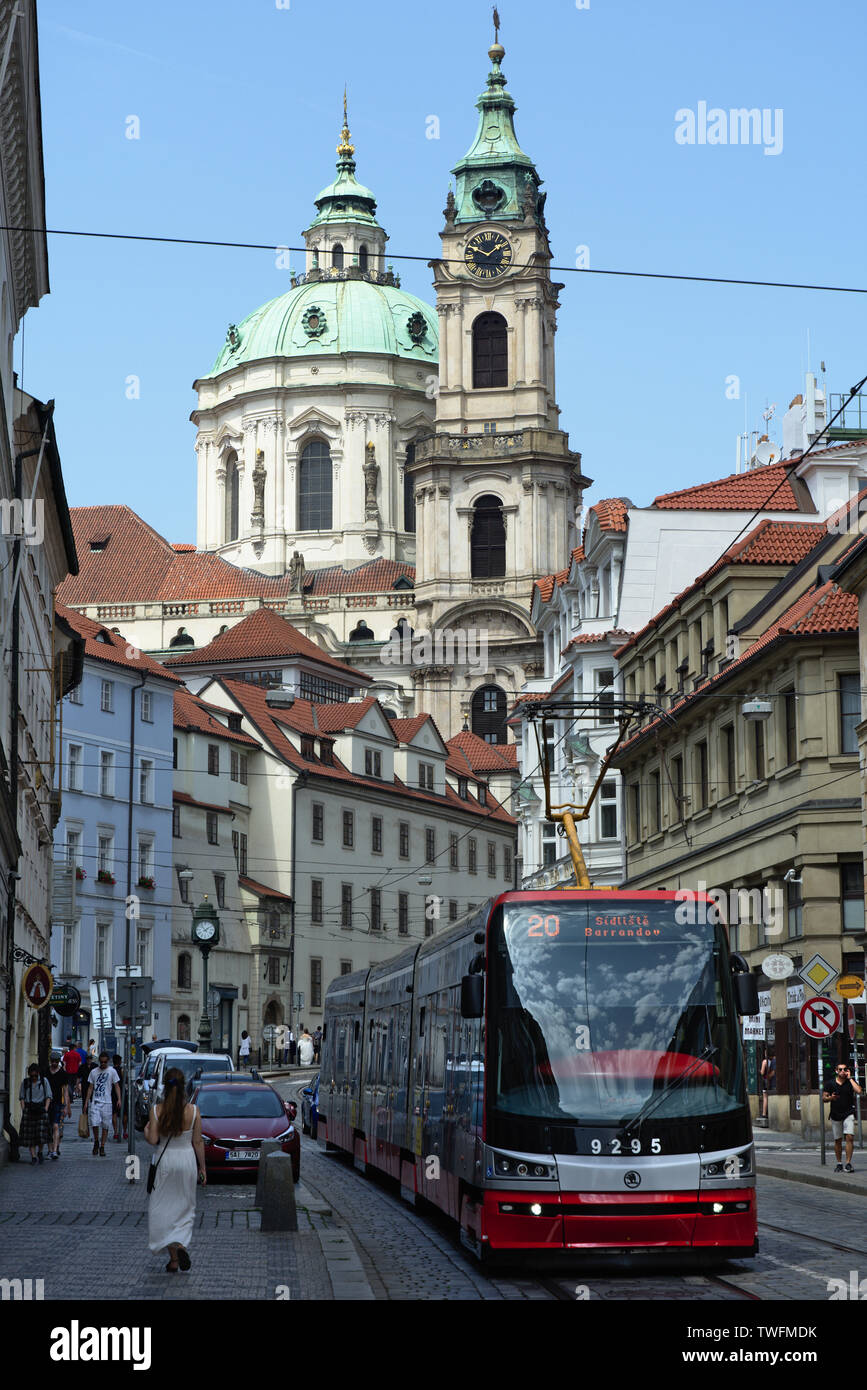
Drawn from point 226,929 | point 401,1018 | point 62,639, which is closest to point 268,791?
point 226,929

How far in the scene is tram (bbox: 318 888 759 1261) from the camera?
1645 cm

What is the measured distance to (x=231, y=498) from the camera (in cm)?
13875

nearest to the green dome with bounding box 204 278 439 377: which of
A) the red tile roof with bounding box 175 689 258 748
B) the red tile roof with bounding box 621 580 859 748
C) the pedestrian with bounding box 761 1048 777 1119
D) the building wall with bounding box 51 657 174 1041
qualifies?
the red tile roof with bounding box 175 689 258 748

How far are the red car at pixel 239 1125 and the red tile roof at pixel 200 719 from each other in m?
53.5

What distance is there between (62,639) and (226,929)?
1063 inches

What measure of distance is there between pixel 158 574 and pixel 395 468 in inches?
637

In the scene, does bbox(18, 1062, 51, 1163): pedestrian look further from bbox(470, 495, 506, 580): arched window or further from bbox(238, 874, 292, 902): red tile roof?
bbox(470, 495, 506, 580): arched window

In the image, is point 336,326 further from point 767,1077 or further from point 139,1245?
point 139,1245

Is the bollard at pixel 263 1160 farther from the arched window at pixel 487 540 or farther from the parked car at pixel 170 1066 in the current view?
the arched window at pixel 487 540

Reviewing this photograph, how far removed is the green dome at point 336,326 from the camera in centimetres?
13712

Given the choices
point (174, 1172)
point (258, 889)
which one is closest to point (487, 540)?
point (258, 889)

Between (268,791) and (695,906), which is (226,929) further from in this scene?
(695,906)

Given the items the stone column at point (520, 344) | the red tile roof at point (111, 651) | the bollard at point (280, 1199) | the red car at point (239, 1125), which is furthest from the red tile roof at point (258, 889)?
the bollard at point (280, 1199)

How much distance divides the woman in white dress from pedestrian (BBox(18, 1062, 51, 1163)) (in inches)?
654
